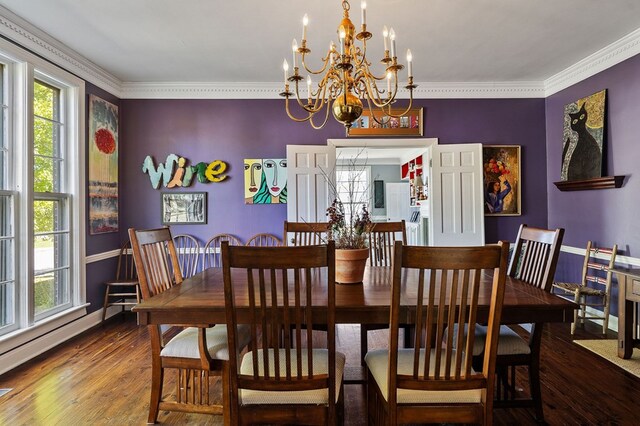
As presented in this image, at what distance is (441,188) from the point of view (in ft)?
14.1

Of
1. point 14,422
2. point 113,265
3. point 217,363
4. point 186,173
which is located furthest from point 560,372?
point 113,265

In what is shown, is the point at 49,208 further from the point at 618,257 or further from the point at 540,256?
the point at 618,257

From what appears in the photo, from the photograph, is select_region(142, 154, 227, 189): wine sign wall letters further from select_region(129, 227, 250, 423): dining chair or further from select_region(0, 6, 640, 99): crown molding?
select_region(129, 227, 250, 423): dining chair

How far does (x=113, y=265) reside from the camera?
13.5ft

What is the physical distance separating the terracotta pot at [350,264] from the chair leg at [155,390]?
1105 mm

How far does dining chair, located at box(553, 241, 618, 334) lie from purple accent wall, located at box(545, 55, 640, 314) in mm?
116

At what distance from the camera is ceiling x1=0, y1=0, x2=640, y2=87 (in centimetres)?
267

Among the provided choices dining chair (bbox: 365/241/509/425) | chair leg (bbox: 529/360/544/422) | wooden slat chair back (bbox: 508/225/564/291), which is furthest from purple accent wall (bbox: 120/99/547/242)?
dining chair (bbox: 365/241/509/425)

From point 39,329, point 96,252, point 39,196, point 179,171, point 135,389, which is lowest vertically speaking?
point 135,389

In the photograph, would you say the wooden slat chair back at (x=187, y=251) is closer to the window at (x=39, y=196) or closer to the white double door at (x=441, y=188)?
the window at (x=39, y=196)

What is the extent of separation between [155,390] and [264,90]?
3452mm

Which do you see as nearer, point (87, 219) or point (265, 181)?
point (87, 219)

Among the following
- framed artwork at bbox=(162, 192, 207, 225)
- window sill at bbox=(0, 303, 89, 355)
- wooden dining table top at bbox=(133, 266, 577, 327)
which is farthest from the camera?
framed artwork at bbox=(162, 192, 207, 225)

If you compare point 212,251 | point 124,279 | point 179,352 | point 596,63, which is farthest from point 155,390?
point 596,63
